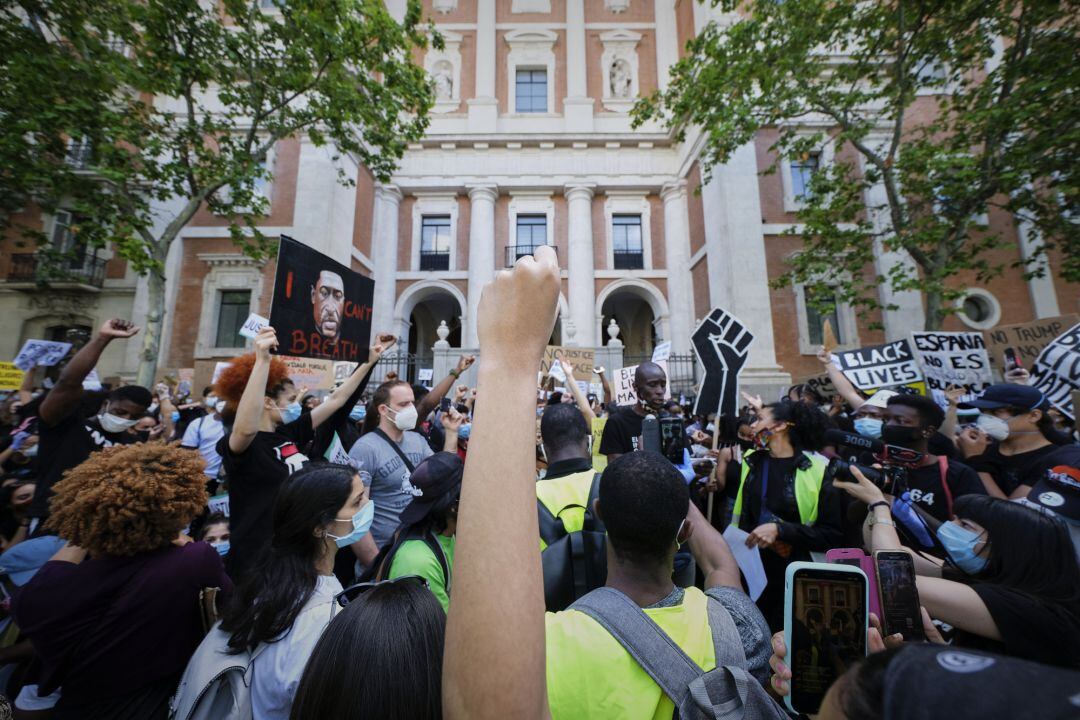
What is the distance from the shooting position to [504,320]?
0.69m

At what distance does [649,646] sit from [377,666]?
0.61 meters

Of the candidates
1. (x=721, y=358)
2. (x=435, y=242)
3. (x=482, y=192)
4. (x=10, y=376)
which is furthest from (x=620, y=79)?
(x=10, y=376)

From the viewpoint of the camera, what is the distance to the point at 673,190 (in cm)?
1938

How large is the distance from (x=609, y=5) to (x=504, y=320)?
26.2 meters

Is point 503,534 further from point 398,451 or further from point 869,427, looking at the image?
point 869,427

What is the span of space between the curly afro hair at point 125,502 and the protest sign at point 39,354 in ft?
17.5

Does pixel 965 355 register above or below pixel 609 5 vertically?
below

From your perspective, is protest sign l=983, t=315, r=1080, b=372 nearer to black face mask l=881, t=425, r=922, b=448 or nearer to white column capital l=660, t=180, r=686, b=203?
black face mask l=881, t=425, r=922, b=448

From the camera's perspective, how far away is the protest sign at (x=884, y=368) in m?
5.91

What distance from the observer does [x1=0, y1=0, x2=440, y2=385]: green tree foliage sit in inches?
309

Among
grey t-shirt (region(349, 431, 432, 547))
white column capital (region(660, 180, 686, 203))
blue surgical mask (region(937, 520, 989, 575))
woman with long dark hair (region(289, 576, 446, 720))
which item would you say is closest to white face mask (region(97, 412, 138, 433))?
grey t-shirt (region(349, 431, 432, 547))

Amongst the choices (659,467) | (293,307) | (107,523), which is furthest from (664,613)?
(293,307)

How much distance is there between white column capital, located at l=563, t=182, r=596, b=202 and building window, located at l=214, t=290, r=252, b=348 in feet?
42.0

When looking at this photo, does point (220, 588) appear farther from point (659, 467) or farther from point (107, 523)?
point (659, 467)
